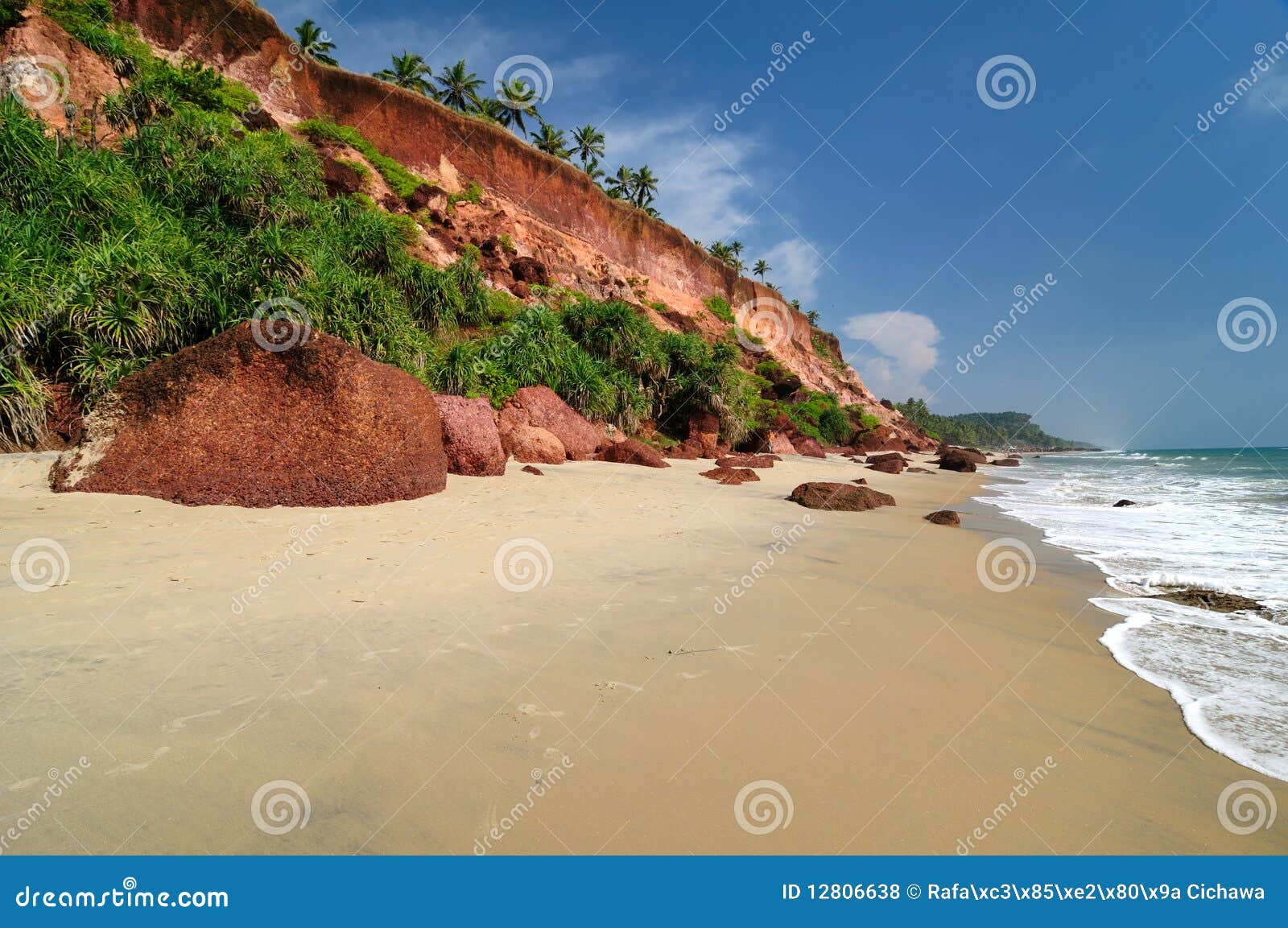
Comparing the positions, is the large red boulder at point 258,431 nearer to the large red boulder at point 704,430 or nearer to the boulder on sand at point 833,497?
the boulder on sand at point 833,497

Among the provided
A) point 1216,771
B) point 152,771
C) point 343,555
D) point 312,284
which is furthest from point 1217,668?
point 312,284

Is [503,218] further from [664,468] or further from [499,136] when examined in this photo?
[664,468]

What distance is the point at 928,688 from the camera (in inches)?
102

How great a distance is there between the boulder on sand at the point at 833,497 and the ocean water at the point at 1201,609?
2468mm

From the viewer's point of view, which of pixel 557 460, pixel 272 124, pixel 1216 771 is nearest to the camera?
pixel 1216 771

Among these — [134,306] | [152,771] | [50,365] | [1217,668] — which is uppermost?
[134,306]

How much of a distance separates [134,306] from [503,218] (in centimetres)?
2165

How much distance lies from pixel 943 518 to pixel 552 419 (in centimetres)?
867

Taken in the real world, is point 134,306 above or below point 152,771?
above

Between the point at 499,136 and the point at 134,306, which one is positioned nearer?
the point at 134,306

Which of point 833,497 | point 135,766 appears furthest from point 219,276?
point 833,497
